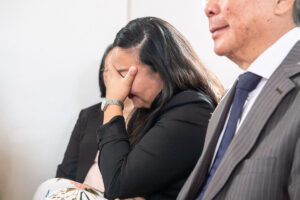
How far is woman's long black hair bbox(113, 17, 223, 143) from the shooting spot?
4.50 ft

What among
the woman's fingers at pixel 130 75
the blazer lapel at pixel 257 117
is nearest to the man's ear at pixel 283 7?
the blazer lapel at pixel 257 117

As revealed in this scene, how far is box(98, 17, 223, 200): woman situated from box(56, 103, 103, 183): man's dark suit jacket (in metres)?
0.47

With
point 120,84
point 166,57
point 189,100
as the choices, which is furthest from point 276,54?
point 120,84

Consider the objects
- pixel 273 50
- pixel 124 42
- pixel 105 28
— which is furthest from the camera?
pixel 105 28

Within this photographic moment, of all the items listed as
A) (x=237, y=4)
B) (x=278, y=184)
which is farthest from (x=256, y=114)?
(x=237, y=4)

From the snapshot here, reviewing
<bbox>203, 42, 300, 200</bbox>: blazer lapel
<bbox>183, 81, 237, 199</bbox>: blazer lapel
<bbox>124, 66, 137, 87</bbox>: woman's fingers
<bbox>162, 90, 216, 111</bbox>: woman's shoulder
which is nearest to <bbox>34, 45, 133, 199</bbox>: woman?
<bbox>124, 66, 137, 87</bbox>: woman's fingers

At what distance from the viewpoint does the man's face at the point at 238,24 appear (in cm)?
88

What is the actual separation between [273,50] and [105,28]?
149 cm

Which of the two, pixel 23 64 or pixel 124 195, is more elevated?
pixel 23 64

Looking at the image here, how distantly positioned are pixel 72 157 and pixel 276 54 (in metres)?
1.46

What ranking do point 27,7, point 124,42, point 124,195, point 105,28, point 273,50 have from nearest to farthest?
point 273,50 → point 124,195 → point 124,42 → point 27,7 → point 105,28

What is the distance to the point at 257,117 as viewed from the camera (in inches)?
30.0

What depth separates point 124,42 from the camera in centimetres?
143

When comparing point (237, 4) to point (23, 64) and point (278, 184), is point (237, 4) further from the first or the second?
point (23, 64)
